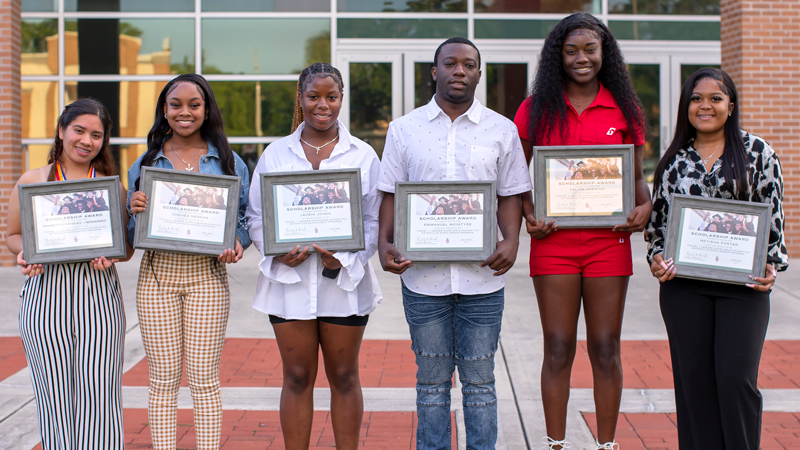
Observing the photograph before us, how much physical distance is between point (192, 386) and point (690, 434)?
2.30m

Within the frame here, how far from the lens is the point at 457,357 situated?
3336 millimetres

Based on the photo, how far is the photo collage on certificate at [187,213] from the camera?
316cm

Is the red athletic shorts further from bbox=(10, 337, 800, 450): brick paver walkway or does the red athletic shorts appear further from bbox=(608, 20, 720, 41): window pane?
bbox=(608, 20, 720, 41): window pane

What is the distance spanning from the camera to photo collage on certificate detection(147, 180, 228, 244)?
3156 millimetres

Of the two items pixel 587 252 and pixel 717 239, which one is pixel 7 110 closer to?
pixel 587 252

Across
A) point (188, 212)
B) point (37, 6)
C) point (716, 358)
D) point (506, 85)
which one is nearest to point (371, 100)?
point (506, 85)

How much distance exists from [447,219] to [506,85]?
8636 mm

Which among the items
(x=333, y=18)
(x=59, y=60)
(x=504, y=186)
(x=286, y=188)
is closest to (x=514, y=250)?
(x=504, y=186)

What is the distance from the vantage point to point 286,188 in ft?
10.3

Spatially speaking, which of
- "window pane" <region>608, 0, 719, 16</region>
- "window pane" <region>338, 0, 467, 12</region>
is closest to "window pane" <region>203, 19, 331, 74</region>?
"window pane" <region>338, 0, 467, 12</region>

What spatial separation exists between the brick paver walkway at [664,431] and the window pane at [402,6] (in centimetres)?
840

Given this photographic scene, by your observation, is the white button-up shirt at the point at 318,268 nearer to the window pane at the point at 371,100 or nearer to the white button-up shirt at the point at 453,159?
the white button-up shirt at the point at 453,159

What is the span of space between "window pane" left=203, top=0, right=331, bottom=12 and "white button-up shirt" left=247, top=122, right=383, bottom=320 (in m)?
8.47

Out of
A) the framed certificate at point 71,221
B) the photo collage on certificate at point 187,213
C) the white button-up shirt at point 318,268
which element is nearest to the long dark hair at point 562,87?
the white button-up shirt at point 318,268
